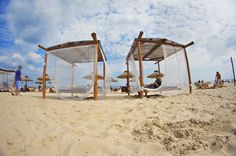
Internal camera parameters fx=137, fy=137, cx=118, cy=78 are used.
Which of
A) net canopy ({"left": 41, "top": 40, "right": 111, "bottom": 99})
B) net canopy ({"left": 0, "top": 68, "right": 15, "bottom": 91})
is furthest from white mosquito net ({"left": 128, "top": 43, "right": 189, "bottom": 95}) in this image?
net canopy ({"left": 0, "top": 68, "right": 15, "bottom": 91})

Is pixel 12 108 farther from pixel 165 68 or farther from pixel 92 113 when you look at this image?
pixel 165 68

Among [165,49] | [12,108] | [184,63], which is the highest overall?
[165,49]

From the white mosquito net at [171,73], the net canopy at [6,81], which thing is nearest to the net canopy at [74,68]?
→ the white mosquito net at [171,73]

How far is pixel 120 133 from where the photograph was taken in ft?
7.50

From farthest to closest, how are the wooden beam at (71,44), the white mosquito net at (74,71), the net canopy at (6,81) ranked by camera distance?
the net canopy at (6,81), the white mosquito net at (74,71), the wooden beam at (71,44)

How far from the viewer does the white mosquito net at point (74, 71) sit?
18.8 ft

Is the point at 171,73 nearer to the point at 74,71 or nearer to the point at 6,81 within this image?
the point at 74,71

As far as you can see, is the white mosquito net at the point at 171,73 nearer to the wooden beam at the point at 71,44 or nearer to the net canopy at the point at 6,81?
the wooden beam at the point at 71,44

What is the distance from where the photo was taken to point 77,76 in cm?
742

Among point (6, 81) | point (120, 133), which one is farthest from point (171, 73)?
point (6, 81)

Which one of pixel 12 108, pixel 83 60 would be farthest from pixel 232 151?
pixel 83 60

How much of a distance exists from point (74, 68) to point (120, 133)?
621 cm

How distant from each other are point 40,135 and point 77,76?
5.39m

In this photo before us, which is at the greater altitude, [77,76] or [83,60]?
[83,60]
